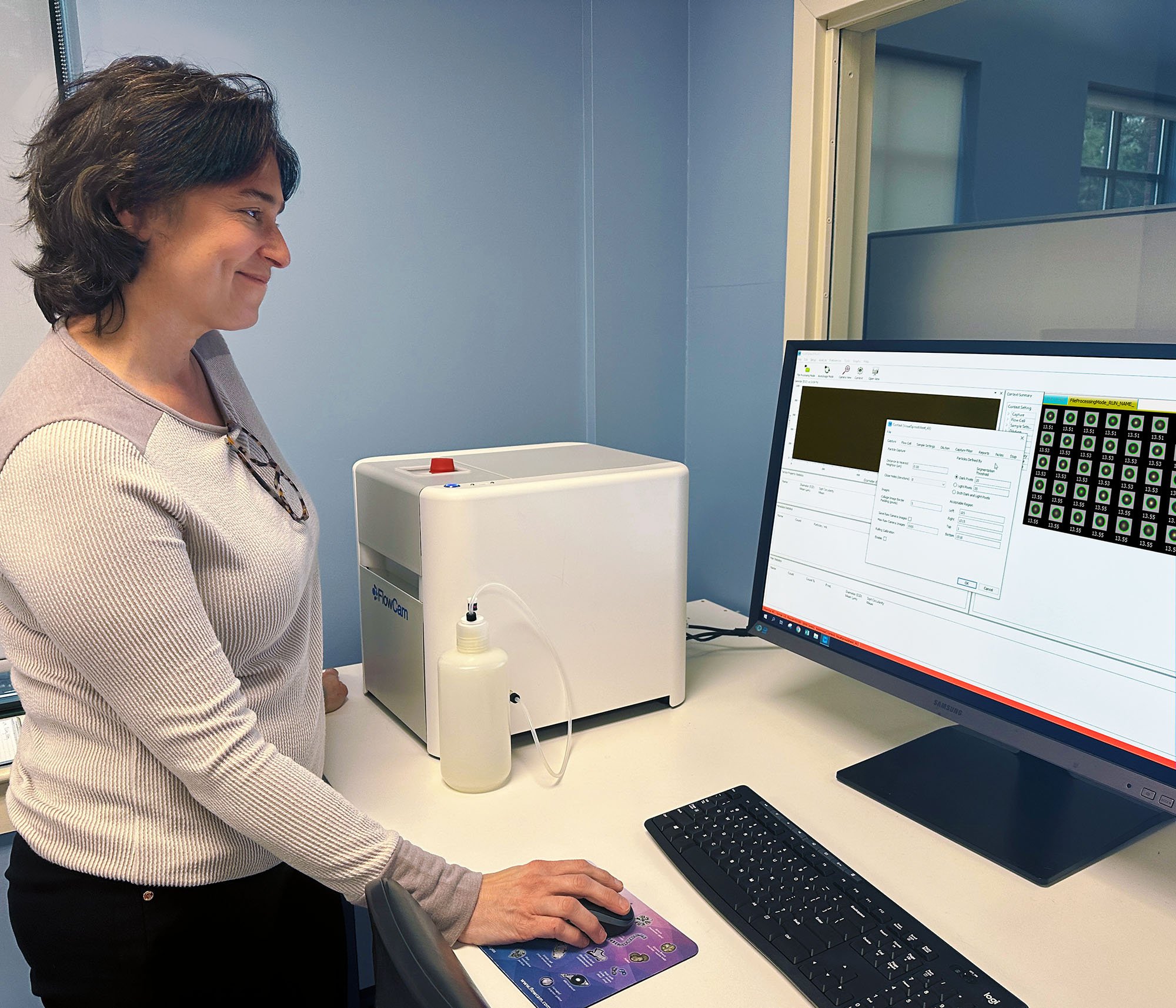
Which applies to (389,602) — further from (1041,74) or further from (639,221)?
(1041,74)

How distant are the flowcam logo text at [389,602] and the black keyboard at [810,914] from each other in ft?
1.32

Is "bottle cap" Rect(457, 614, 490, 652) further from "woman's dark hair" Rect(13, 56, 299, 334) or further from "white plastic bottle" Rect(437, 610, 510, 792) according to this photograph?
"woman's dark hair" Rect(13, 56, 299, 334)

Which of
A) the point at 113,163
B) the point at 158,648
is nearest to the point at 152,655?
the point at 158,648

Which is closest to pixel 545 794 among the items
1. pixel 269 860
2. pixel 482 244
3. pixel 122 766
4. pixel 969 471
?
pixel 269 860

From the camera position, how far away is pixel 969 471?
0.91 metres

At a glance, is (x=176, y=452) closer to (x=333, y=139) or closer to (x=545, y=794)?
(x=545, y=794)

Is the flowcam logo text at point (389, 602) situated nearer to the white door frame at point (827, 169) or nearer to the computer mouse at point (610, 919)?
the computer mouse at point (610, 919)

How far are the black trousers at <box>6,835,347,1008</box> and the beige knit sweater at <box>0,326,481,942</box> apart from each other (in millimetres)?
25

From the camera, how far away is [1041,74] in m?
1.12

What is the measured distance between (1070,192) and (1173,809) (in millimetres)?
732

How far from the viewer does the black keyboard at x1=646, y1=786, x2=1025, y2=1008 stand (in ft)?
2.20

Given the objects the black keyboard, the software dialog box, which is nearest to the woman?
the black keyboard

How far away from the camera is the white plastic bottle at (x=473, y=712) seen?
1.00 meters

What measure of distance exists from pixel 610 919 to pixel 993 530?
0.51 metres
